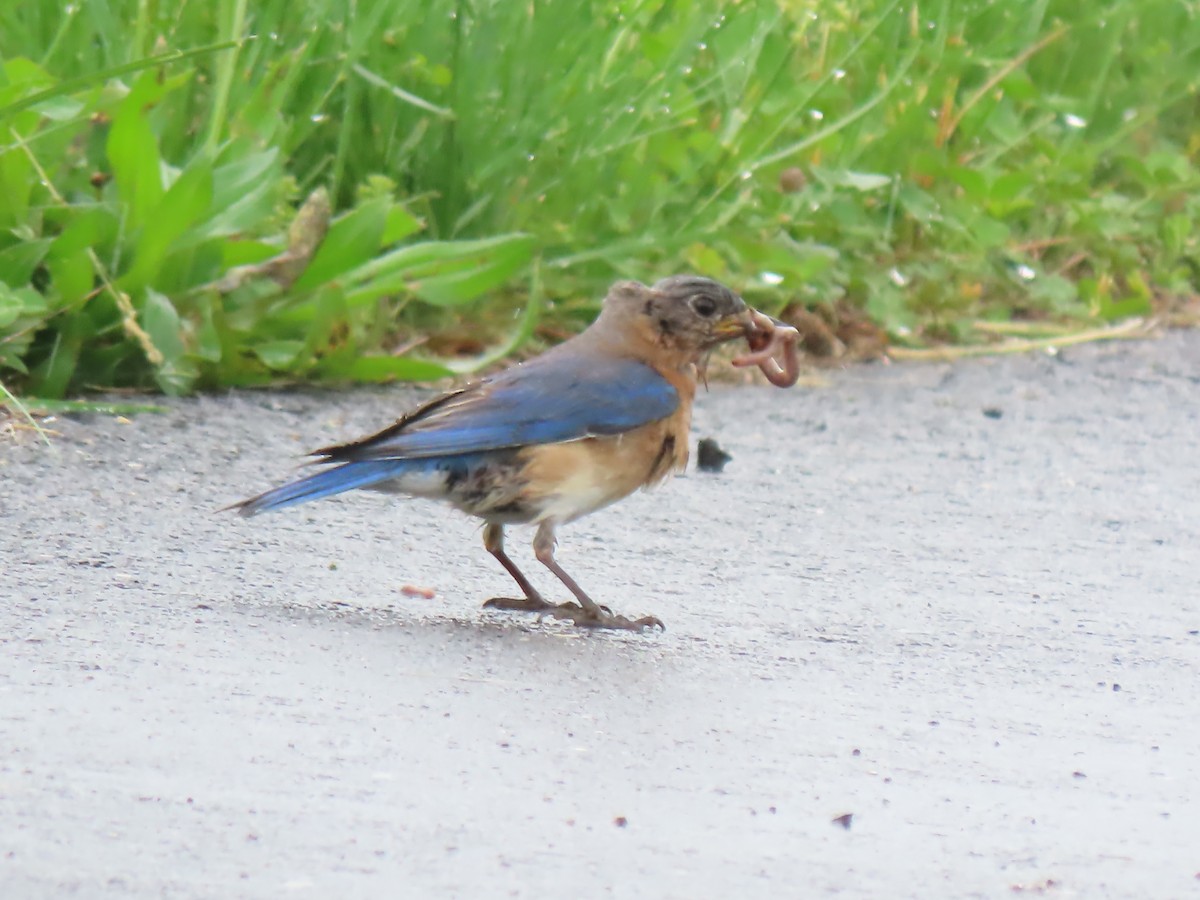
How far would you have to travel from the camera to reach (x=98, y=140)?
610 centimetres

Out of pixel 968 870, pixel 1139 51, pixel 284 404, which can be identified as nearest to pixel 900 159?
pixel 1139 51

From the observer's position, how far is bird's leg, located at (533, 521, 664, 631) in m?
4.48

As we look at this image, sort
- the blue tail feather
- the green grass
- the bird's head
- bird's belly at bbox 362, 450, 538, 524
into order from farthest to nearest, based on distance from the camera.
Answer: the green grass
the bird's head
bird's belly at bbox 362, 450, 538, 524
the blue tail feather

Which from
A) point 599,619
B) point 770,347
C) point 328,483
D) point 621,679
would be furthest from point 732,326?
point 621,679

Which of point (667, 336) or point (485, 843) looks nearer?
point (485, 843)

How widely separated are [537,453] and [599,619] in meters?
0.41

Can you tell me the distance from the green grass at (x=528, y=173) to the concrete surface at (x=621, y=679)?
348mm

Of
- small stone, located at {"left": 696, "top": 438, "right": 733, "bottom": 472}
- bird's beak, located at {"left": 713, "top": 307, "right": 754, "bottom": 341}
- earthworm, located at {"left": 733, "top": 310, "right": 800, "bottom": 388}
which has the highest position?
bird's beak, located at {"left": 713, "top": 307, "right": 754, "bottom": 341}

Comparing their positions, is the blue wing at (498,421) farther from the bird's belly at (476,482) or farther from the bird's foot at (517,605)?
the bird's foot at (517,605)

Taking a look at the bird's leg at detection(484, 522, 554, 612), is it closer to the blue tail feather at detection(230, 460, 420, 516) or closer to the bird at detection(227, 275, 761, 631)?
the bird at detection(227, 275, 761, 631)

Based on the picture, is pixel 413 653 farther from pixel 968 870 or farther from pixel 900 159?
pixel 900 159

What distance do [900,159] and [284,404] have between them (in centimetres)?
298

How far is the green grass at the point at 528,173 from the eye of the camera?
584 centimetres

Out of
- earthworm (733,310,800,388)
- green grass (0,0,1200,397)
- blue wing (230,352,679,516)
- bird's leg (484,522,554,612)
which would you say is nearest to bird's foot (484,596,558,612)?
bird's leg (484,522,554,612)
